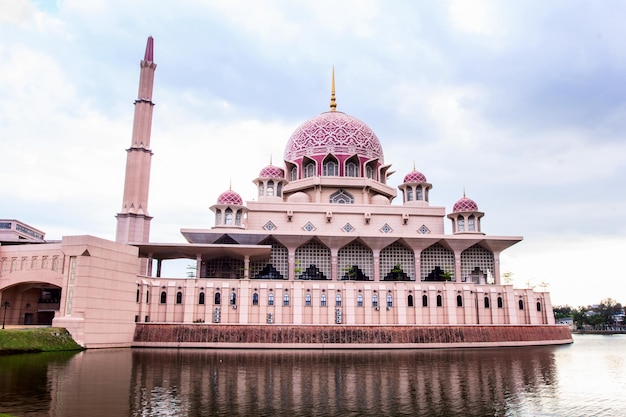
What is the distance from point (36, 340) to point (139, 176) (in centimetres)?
2470

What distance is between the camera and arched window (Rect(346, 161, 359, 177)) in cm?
5697

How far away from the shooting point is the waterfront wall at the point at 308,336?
3703cm

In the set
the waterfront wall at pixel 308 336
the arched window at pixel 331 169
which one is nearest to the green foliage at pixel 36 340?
the waterfront wall at pixel 308 336

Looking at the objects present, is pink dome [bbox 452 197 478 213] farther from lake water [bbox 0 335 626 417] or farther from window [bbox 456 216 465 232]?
lake water [bbox 0 335 626 417]

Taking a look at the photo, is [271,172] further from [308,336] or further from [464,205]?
[308,336]

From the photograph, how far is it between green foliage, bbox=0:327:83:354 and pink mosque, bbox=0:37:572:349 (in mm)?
917

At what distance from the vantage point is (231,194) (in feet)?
162

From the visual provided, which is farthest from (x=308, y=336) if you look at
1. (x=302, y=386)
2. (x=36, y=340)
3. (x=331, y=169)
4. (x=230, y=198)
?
(x=331, y=169)

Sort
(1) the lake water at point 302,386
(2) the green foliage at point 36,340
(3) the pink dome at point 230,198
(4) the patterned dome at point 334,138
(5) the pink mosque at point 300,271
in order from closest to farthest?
(1) the lake water at point 302,386, (2) the green foliage at point 36,340, (5) the pink mosque at point 300,271, (3) the pink dome at point 230,198, (4) the patterned dome at point 334,138

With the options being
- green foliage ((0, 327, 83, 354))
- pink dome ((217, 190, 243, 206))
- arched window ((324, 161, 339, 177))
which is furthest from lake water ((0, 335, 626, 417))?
arched window ((324, 161, 339, 177))

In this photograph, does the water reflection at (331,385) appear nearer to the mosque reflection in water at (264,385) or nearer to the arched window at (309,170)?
the mosque reflection in water at (264,385)

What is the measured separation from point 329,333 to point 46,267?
1984 centimetres

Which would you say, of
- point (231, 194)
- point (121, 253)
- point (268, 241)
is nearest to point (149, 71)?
point (231, 194)

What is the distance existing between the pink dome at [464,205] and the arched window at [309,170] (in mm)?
15383
